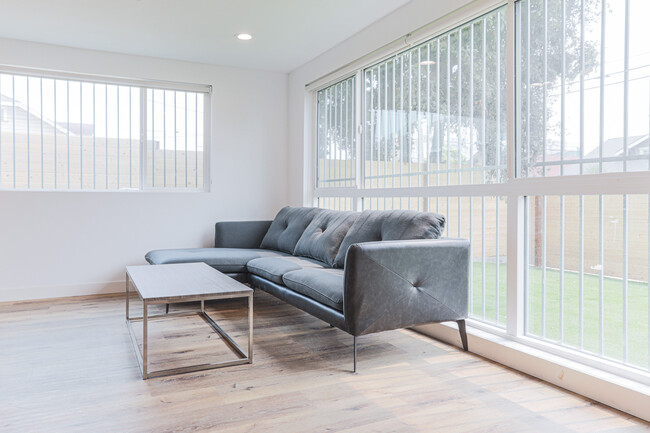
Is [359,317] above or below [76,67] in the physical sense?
below

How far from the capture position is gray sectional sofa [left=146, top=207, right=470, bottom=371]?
236 centimetres

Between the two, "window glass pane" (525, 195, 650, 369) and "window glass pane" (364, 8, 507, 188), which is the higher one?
"window glass pane" (364, 8, 507, 188)

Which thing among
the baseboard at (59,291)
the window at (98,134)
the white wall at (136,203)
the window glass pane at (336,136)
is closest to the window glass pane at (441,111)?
the window glass pane at (336,136)

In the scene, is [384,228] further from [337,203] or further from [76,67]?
[76,67]

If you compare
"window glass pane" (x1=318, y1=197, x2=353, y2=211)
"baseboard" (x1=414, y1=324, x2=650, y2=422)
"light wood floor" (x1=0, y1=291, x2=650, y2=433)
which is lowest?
"light wood floor" (x1=0, y1=291, x2=650, y2=433)

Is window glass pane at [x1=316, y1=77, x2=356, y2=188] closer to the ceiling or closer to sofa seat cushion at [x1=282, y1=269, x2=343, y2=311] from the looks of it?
the ceiling

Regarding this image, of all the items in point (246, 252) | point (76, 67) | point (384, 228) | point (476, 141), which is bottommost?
point (246, 252)

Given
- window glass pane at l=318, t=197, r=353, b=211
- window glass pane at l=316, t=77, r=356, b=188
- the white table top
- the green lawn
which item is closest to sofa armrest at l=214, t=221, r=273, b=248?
window glass pane at l=318, t=197, r=353, b=211

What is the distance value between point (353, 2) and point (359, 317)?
7.39 feet

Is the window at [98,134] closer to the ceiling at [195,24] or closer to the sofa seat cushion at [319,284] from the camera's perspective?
the ceiling at [195,24]

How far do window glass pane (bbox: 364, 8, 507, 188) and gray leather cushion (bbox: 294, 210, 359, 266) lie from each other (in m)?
0.48

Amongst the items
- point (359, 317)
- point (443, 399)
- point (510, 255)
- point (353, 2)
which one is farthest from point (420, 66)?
point (443, 399)

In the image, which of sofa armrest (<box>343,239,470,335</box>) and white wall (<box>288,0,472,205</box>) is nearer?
sofa armrest (<box>343,239,470,335</box>)

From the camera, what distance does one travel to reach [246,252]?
13.6ft
